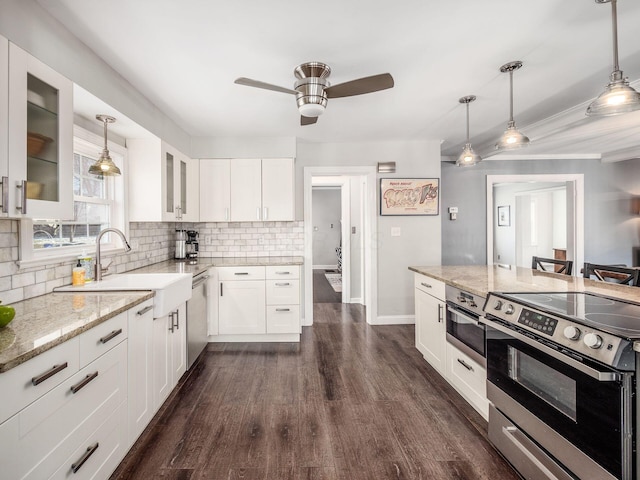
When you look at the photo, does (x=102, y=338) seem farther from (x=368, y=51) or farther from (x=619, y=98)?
(x=619, y=98)

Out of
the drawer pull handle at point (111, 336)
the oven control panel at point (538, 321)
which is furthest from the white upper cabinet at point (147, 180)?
the oven control panel at point (538, 321)

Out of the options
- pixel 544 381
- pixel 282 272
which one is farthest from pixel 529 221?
pixel 544 381

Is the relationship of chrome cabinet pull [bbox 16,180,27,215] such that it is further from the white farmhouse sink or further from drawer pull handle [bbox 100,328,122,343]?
the white farmhouse sink

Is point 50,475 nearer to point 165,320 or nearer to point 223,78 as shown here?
point 165,320

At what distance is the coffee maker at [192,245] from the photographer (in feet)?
12.6

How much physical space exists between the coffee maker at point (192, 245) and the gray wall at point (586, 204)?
370 cm

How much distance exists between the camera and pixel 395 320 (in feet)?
14.0

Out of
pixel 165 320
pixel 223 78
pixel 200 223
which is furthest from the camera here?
pixel 200 223

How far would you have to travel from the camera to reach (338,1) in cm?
160

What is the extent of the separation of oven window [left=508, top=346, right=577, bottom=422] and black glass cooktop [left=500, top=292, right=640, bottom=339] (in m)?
0.25

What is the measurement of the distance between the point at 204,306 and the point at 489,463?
2651mm

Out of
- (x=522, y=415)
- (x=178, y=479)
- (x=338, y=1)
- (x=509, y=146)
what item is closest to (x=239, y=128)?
(x=338, y=1)

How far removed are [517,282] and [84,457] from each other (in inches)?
103

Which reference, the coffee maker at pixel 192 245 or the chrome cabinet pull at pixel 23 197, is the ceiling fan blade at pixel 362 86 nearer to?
the chrome cabinet pull at pixel 23 197
